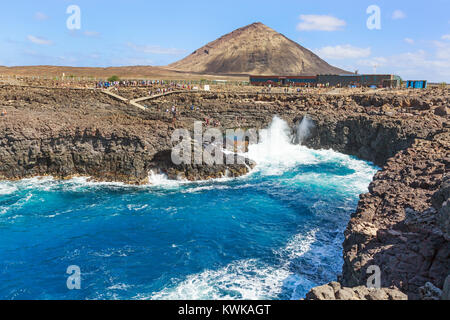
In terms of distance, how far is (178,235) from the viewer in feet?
69.8

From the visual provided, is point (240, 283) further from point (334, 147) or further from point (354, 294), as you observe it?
point (334, 147)

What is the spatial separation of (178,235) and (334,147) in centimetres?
2847

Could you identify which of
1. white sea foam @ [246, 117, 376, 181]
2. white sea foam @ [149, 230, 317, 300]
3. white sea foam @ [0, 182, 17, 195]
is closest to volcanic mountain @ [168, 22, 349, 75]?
white sea foam @ [246, 117, 376, 181]

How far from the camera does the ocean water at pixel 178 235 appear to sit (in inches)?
637

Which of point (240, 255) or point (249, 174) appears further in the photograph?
point (249, 174)

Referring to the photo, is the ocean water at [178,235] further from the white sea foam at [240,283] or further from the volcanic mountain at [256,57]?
the volcanic mountain at [256,57]

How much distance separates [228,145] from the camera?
3819cm

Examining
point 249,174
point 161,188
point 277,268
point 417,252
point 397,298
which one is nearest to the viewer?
point 397,298

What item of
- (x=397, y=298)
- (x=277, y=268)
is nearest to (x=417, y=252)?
(x=397, y=298)

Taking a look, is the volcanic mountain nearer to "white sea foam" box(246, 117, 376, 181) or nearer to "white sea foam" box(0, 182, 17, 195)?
"white sea foam" box(246, 117, 376, 181)

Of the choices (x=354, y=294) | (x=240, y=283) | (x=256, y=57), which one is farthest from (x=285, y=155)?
(x=256, y=57)
